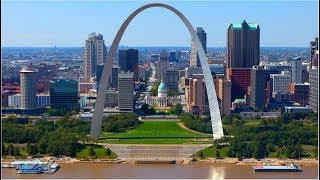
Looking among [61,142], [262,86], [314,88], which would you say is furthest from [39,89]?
[61,142]

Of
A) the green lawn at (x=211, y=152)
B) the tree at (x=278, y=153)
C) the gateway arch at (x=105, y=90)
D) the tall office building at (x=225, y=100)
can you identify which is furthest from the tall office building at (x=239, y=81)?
the tree at (x=278, y=153)

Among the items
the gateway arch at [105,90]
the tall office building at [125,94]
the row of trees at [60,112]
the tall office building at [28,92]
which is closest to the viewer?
the gateway arch at [105,90]

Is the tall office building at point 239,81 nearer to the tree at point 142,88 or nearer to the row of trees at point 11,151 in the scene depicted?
the tree at point 142,88

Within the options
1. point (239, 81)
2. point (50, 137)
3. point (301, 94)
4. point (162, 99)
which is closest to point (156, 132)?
point (50, 137)

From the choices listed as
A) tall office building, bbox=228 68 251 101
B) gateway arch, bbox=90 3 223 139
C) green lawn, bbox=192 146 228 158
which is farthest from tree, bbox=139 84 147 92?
green lawn, bbox=192 146 228 158

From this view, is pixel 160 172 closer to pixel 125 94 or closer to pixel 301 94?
pixel 125 94

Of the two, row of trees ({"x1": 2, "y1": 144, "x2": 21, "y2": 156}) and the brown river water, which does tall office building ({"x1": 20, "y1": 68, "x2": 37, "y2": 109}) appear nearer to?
row of trees ({"x1": 2, "y1": 144, "x2": 21, "y2": 156})
